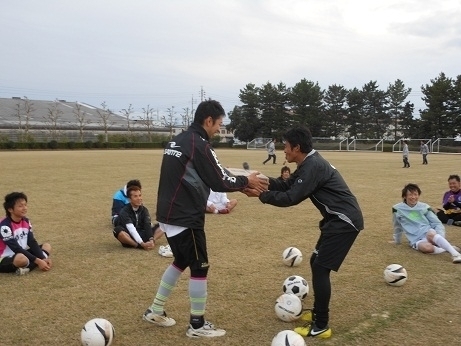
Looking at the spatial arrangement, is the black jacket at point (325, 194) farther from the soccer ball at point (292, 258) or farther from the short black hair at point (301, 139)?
the soccer ball at point (292, 258)

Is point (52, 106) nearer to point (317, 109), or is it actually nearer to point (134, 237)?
point (317, 109)

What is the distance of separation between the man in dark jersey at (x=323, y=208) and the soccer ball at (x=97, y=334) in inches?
73.2

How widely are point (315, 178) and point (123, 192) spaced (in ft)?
19.3

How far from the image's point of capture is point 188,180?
451cm

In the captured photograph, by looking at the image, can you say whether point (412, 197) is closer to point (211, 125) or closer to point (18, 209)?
point (211, 125)

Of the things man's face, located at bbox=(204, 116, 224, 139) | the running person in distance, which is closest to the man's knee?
man's face, located at bbox=(204, 116, 224, 139)

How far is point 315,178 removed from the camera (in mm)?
4617

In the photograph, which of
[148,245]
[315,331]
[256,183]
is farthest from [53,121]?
[315,331]

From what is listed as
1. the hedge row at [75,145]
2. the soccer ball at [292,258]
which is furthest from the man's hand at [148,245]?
the hedge row at [75,145]

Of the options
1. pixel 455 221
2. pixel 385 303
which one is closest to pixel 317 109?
pixel 455 221

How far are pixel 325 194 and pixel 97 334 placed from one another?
101 inches

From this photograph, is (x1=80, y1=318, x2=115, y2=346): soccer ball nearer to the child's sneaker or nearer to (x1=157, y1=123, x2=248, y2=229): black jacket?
(x1=157, y1=123, x2=248, y2=229): black jacket

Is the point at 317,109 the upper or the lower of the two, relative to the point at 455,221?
upper

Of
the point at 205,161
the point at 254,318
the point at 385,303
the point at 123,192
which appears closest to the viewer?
the point at 205,161
